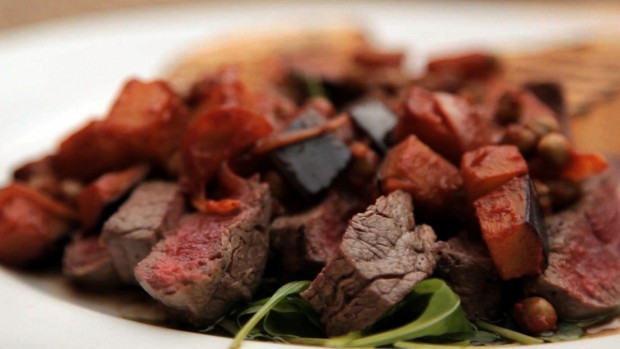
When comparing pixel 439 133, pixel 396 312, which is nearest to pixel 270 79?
pixel 439 133

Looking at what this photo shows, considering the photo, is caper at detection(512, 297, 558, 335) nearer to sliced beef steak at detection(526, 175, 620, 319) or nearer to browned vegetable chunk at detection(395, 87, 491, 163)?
sliced beef steak at detection(526, 175, 620, 319)

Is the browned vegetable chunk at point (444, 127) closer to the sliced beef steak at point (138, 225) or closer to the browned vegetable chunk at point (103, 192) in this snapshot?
the sliced beef steak at point (138, 225)

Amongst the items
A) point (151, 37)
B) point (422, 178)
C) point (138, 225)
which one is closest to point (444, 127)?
point (422, 178)

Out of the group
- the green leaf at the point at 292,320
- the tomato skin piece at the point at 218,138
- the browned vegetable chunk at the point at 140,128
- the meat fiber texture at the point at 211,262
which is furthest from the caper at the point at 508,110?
the browned vegetable chunk at the point at 140,128

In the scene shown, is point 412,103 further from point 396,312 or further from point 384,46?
point 384,46

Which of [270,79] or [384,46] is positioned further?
[384,46]

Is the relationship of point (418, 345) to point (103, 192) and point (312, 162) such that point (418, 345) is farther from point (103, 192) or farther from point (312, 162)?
point (103, 192)

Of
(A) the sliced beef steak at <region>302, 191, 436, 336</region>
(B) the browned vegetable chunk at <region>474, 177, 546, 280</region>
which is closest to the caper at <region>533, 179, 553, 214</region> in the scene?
(B) the browned vegetable chunk at <region>474, 177, 546, 280</region>
